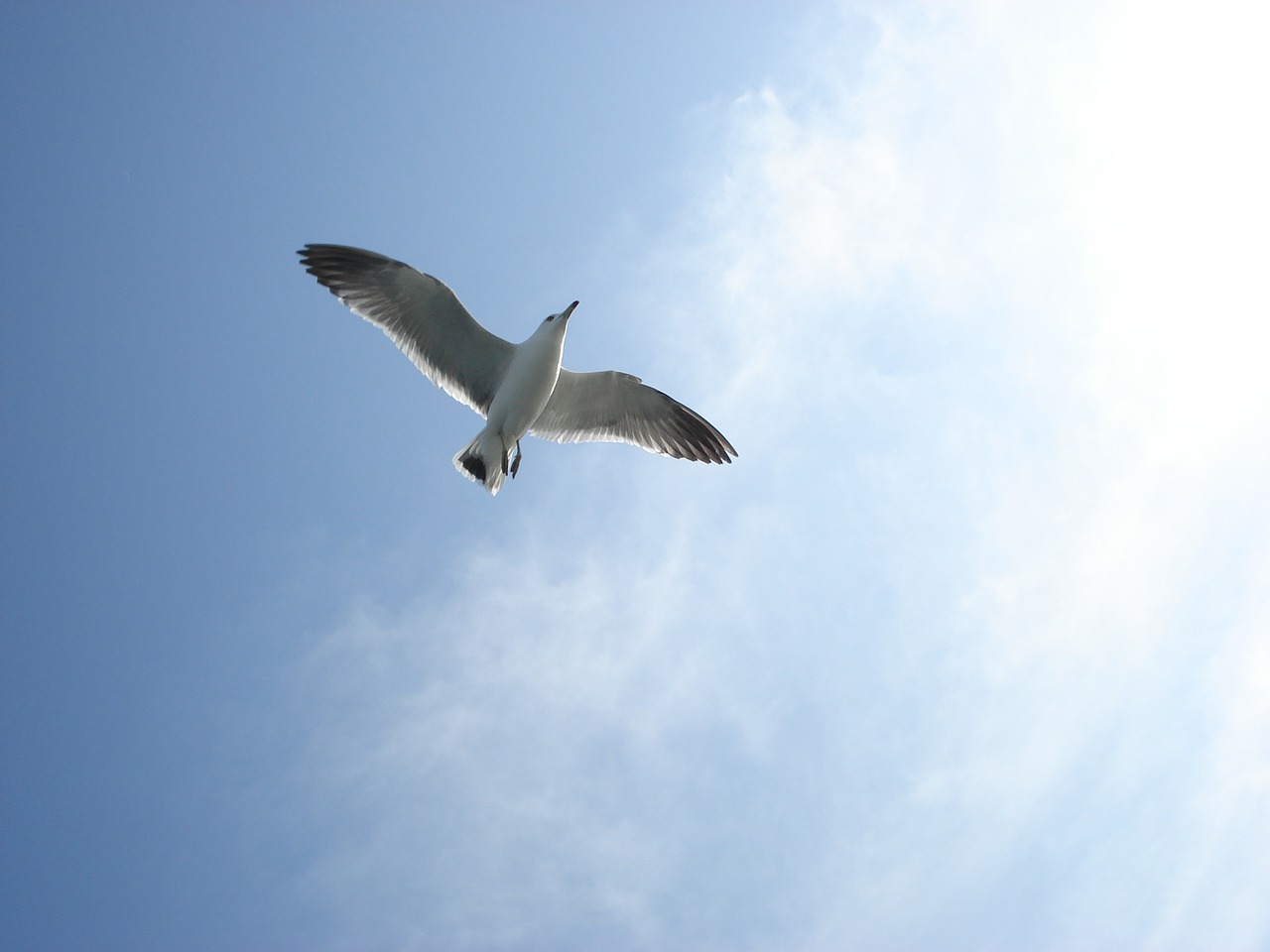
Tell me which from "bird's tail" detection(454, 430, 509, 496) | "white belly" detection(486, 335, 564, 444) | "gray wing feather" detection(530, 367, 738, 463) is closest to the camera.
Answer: "white belly" detection(486, 335, 564, 444)

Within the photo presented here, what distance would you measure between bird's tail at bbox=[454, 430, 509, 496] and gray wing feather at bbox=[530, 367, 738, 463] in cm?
91

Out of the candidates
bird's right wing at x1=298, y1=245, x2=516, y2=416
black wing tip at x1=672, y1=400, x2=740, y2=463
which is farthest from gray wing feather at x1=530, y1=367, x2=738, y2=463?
bird's right wing at x1=298, y1=245, x2=516, y2=416

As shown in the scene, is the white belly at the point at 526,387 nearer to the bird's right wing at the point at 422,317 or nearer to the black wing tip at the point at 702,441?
the bird's right wing at the point at 422,317

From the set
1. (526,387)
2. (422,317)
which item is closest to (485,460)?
(526,387)

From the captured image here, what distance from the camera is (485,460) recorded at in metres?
10.0

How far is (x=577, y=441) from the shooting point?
11.1 meters

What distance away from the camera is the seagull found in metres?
9.76

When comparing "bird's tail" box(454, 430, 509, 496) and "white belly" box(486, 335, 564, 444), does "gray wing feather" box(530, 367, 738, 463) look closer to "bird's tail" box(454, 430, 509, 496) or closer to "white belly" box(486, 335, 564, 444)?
"white belly" box(486, 335, 564, 444)

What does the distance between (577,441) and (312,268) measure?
346 centimetres

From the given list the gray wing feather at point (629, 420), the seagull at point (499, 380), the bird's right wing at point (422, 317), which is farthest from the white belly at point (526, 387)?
the gray wing feather at point (629, 420)

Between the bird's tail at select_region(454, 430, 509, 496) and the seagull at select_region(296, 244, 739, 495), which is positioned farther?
the bird's tail at select_region(454, 430, 509, 496)

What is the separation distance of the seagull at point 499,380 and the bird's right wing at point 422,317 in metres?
0.01

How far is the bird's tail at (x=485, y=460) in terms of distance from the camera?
9984 millimetres

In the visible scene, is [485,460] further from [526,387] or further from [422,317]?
[422,317]
